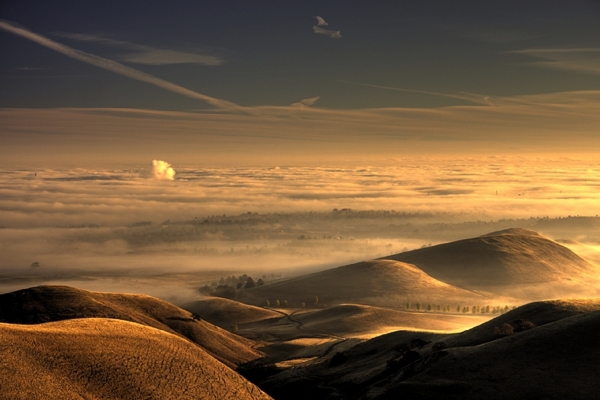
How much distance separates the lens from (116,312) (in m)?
90.1

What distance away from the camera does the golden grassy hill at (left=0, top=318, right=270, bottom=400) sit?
1704 inches

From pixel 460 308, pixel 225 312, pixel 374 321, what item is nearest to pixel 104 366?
pixel 374 321

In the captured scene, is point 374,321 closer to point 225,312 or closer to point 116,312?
point 225,312

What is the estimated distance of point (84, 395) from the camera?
43.7 metres

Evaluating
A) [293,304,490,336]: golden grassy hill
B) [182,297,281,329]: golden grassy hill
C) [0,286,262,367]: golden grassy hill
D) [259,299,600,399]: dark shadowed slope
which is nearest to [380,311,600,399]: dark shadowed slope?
[259,299,600,399]: dark shadowed slope

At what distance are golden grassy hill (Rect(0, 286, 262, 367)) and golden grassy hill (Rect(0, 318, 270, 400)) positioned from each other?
2878 cm

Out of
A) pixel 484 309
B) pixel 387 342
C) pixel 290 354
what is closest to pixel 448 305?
pixel 484 309

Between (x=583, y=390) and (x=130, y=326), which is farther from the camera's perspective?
(x=130, y=326)

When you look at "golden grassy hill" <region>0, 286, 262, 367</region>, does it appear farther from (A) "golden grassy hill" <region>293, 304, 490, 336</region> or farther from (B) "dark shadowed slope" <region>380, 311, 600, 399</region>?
(B) "dark shadowed slope" <region>380, 311, 600, 399</region>

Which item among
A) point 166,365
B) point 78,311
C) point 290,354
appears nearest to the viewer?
point 166,365

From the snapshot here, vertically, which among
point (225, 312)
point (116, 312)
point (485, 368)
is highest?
point (485, 368)

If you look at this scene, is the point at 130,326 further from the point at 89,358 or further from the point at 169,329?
the point at 169,329

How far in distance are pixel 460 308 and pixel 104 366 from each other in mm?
147292

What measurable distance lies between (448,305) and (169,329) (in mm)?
110266
